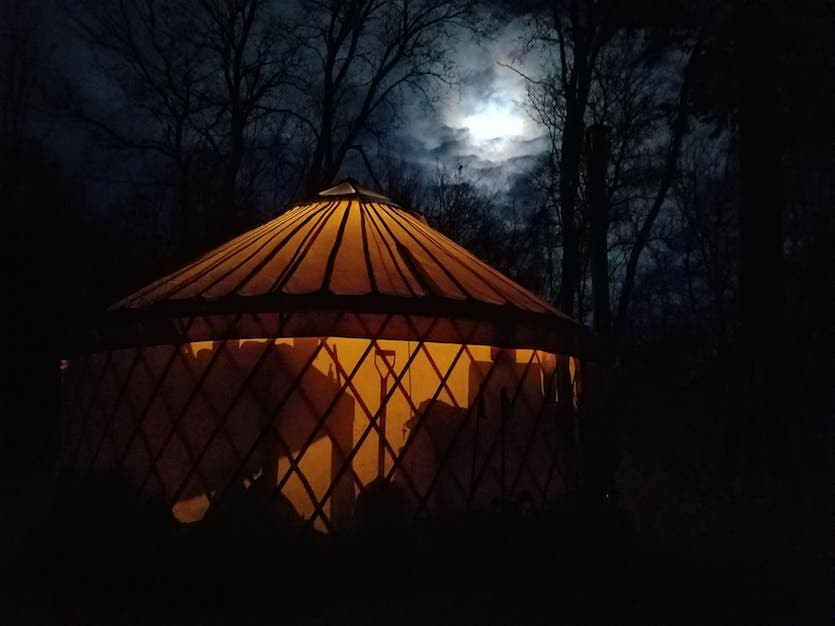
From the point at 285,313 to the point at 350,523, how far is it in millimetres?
1096

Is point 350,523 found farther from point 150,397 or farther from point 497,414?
point 150,397

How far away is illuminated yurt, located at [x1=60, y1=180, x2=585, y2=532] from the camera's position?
4094 mm

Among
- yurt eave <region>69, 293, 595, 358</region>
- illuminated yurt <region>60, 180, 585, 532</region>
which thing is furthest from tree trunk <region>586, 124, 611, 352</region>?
yurt eave <region>69, 293, 595, 358</region>

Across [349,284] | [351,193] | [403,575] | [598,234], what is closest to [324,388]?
[349,284]

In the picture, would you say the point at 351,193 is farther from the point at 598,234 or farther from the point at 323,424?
the point at 598,234

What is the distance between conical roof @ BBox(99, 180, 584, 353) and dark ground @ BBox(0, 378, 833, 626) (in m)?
0.99

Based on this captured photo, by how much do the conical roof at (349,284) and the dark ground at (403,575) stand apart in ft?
3.24

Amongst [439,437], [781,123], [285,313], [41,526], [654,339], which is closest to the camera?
[285,313]

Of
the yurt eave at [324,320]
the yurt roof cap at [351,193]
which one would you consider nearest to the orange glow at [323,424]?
the yurt eave at [324,320]

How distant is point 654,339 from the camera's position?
17.9 meters

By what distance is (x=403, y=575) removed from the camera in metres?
3.92

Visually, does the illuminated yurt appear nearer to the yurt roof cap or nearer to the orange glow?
the orange glow

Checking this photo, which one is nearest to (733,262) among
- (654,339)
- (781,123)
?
(654,339)

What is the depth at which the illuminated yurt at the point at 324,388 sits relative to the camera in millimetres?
4094
